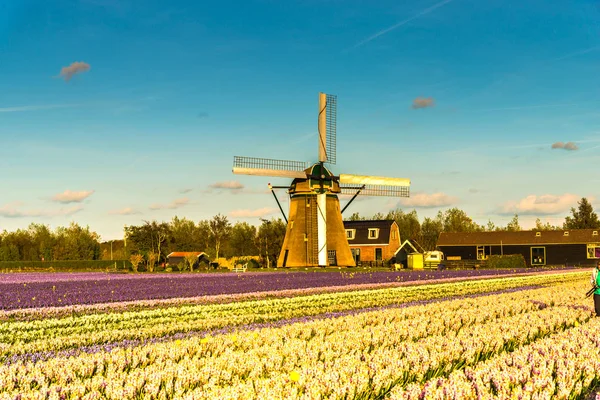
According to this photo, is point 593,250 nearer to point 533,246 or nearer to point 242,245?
point 533,246

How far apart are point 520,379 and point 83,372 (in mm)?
6441

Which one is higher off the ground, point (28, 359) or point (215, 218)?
point (215, 218)

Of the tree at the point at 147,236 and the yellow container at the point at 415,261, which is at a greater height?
the tree at the point at 147,236

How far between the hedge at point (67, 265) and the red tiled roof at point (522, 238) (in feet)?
137

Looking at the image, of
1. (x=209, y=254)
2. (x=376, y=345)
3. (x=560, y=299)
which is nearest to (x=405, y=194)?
(x=209, y=254)

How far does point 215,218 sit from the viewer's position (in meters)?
88.4

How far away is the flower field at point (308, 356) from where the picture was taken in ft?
26.2

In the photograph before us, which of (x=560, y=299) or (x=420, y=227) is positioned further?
(x=420, y=227)

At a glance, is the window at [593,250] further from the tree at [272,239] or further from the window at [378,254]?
the tree at [272,239]

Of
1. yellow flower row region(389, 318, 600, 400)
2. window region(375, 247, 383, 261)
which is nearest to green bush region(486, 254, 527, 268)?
window region(375, 247, 383, 261)

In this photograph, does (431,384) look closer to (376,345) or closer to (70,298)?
(376,345)

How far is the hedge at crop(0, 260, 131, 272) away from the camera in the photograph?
71.9 meters

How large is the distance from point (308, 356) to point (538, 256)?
2940 inches

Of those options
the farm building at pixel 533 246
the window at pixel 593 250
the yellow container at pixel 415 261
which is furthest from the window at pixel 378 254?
the window at pixel 593 250
